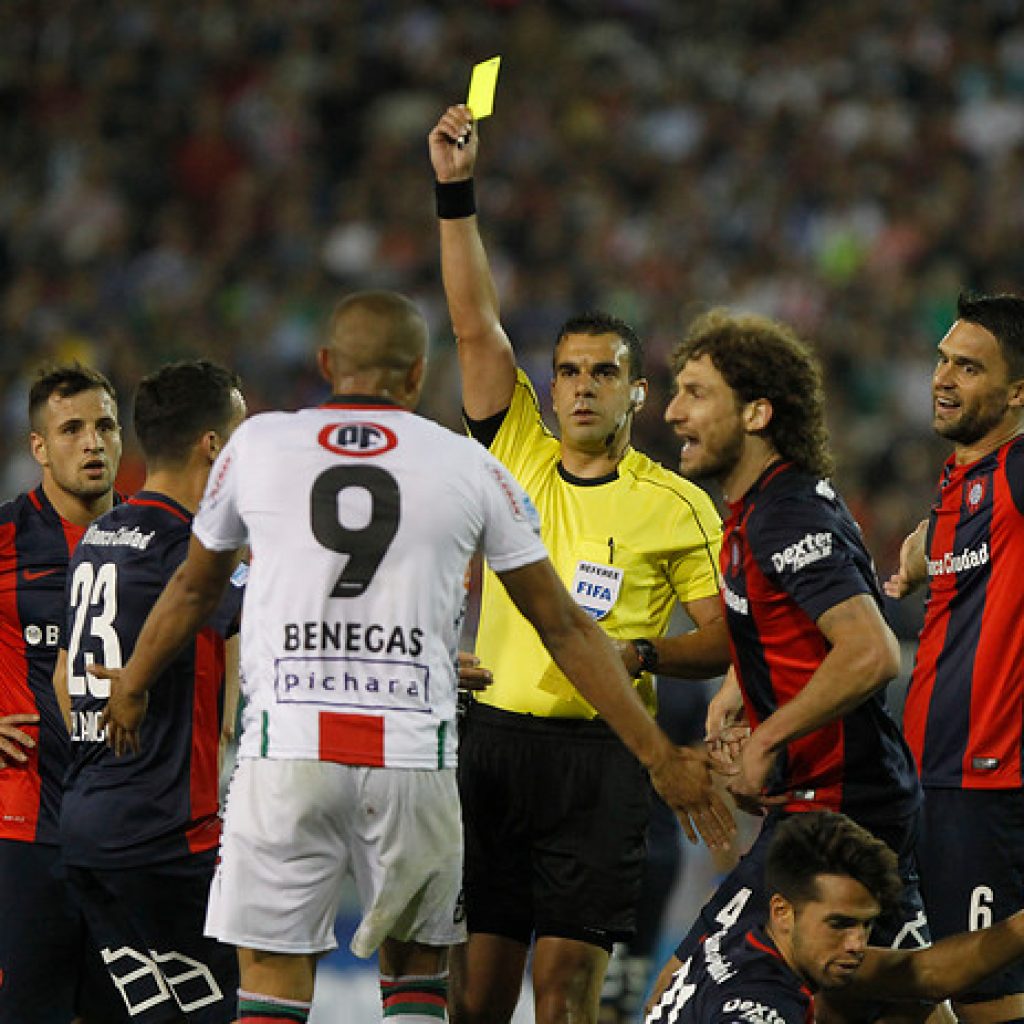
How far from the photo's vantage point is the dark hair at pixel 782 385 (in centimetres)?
530

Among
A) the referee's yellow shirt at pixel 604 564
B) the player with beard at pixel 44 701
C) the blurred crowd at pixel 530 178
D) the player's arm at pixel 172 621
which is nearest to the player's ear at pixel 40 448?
the player with beard at pixel 44 701

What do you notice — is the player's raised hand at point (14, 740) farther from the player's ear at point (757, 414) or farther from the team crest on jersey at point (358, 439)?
the player's ear at point (757, 414)

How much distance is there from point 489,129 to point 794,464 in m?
11.2

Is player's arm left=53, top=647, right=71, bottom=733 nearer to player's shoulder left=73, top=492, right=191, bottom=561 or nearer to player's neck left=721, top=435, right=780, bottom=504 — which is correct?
player's shoulder left=73, top=492, right=191, bottom=561

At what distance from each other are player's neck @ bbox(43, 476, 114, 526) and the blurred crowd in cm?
674

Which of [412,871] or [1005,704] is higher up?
[1005,704]

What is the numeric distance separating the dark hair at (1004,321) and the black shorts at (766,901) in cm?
151

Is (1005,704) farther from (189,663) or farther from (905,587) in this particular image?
(189,663)

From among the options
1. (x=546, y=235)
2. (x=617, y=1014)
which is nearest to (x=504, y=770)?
(x=617, y=1014)

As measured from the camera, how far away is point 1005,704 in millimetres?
5691

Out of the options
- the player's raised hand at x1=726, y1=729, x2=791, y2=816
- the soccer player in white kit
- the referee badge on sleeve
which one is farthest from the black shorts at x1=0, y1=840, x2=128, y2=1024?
the player's raised hand at x1=726, y1=729, x2=791, y2=816

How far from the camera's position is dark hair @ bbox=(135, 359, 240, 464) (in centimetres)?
568

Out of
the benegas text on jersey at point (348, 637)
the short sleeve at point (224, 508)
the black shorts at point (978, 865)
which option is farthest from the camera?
the black shorts at point (978, 865)

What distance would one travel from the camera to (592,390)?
6.21m
